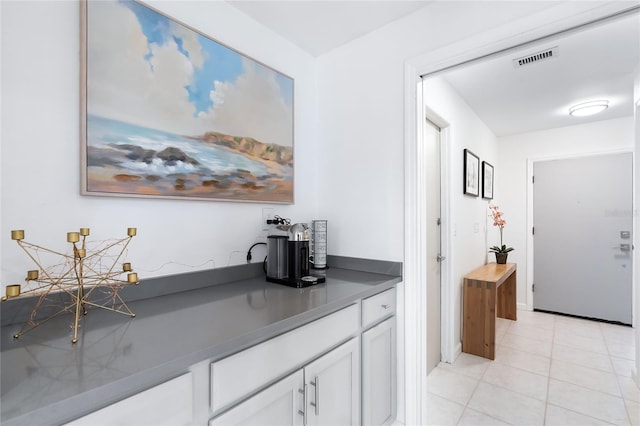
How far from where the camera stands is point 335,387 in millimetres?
1261

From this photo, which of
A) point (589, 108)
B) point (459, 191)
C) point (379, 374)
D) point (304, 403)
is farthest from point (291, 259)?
point (589, 108)

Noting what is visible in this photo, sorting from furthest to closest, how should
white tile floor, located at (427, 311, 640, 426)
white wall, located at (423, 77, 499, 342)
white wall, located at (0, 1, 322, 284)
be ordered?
1. white wall, located at (423, 77, 499, 342)
2. white tile floor, located at (427, 311, 640, 426)
3. white wall, located at (0, 1, 322, 284)

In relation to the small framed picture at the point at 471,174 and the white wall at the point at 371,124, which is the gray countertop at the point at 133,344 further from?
the small framed picture at the point at 471,174

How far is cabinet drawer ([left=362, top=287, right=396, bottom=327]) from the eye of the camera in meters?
1.46

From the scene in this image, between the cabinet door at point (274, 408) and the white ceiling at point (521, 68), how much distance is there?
1.72 m

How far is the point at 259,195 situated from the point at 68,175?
859mm

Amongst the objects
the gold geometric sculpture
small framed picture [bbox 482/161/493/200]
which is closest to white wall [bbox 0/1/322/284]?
the gold geometric sculpture

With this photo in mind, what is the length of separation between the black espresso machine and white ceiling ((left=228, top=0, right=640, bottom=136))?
1.23 metres

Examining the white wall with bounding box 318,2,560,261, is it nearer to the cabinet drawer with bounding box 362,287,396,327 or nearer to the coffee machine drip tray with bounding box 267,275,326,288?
the cabinet drawer with bounding box 362,287,396,327

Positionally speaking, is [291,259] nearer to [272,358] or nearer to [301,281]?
[301,281]

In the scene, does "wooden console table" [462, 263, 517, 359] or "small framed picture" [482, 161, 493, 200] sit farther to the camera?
"small framed picture" [482, 161, 493, 200]

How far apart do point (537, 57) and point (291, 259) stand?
2359 millimetres

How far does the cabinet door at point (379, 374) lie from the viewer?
4.72 feet

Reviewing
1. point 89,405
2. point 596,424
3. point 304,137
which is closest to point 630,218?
point 596,424
